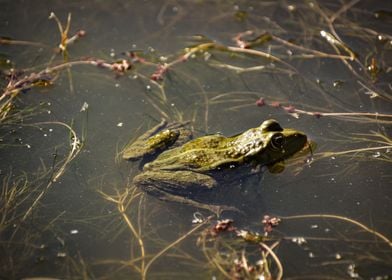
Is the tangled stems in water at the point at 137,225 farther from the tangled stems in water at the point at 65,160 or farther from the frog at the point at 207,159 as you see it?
the tangled stems in water at the point at 65,160

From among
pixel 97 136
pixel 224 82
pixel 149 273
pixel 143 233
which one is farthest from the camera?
pixel 224 82

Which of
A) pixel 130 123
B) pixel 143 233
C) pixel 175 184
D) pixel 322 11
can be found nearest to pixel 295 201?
pixel 175 184

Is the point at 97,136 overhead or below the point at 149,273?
overhead

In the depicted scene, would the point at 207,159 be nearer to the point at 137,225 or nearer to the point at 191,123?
the point at 191,123

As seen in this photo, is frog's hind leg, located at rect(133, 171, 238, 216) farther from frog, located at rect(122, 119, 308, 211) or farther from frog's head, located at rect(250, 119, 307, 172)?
frog's head, located at rect(250, 119, 307, 172)

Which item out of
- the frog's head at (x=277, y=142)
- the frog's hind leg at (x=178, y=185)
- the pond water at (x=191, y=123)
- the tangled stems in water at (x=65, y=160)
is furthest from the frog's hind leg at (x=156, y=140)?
the frog's head at (x=277, y=142)

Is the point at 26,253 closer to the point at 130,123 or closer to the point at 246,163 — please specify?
the point at 130,123
